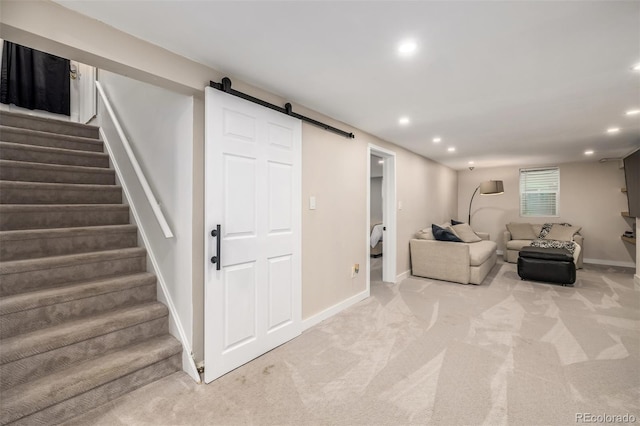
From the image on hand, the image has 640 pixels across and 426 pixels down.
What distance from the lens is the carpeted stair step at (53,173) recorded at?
2.53 meters

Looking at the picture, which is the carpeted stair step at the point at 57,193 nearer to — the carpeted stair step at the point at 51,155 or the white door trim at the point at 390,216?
the carpeted stair step at the point at 51,155

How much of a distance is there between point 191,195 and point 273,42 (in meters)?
1.14

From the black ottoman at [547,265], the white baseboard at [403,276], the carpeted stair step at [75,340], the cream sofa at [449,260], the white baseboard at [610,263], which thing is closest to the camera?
the carpeted stair step at [75,340]

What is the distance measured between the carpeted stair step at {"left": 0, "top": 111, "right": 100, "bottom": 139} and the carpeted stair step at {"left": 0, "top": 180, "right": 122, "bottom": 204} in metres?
1.01

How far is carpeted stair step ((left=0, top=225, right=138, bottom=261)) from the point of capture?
2.06 metres

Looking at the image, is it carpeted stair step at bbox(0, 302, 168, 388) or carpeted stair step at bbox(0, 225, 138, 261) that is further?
carpeted stair step at bbox(0, 225, 138, 261)

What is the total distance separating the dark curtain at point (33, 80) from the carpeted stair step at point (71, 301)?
10.7 feet

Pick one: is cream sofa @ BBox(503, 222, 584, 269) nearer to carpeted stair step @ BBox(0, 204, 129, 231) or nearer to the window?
the window

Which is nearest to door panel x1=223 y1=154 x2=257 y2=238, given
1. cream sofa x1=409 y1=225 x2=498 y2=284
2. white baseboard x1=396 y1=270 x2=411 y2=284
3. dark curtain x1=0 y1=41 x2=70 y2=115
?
white baseboard x1=396 y1=270 x2=411 y2=284

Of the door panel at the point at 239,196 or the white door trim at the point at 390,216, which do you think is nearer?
the door panel at the point at 239,196

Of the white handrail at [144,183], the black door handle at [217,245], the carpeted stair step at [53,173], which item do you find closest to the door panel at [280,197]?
the black door handle at [217,245]

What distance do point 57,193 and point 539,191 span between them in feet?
27.8

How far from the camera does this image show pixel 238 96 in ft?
6.98

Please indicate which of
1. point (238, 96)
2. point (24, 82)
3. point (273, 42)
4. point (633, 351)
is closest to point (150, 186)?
point (238, 96)
